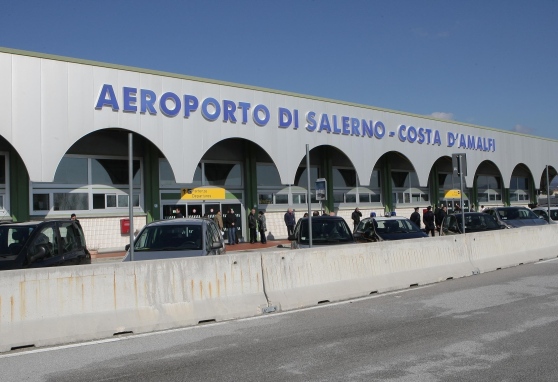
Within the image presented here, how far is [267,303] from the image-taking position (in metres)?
9.66

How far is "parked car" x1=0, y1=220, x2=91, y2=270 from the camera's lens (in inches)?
365

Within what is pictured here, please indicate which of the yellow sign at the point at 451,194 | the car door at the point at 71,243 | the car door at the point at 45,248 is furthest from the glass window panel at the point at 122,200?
the yellow sign at the point at 451,194

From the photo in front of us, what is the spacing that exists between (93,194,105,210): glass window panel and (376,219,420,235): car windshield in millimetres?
11036

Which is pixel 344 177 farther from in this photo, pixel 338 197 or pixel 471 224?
pixel 471 224

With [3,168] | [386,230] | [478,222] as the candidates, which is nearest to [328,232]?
[386,230]

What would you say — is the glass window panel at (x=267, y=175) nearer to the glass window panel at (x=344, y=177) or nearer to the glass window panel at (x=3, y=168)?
the glass window panel at (x=344, y=177)

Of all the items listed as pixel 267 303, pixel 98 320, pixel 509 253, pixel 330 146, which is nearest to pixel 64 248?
pixel 98 320

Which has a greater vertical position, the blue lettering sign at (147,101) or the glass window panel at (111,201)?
the blue lettering sign at (147,101)

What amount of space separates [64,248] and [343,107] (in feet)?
66.3

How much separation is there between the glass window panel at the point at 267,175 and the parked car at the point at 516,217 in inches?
390

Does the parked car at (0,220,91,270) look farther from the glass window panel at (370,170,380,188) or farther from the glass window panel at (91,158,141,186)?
the glass window panel at (370,170,380,188)

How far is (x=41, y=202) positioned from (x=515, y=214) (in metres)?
18.0

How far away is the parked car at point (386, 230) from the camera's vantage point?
53.3ft

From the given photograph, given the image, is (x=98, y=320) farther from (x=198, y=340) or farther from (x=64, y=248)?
(x=64, y=248)
